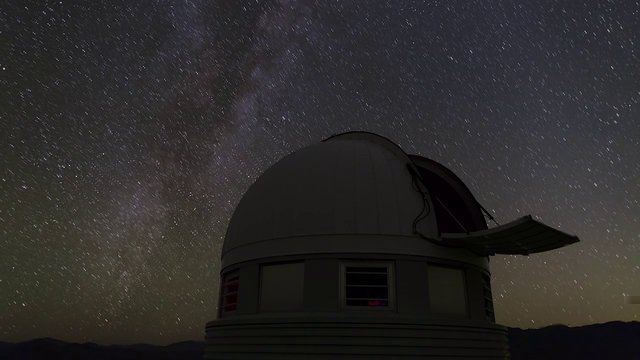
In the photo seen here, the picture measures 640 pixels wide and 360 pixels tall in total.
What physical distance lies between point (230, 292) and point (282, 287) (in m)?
2.12

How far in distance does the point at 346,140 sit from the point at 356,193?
2.96m

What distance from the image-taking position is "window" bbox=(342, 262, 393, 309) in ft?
33.5

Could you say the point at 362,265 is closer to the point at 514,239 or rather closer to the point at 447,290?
the point at 447,290

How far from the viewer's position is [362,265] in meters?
10.5

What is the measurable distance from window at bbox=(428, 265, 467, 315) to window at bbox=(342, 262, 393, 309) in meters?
1.10

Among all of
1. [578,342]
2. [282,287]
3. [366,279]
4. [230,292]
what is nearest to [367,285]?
[366,279]

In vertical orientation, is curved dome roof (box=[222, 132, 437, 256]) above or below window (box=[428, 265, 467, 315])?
above

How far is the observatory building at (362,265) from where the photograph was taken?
9.88m

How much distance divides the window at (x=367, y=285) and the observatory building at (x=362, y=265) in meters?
0.02

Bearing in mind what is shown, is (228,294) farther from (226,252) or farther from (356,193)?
(356,193)

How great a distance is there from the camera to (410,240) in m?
10.7

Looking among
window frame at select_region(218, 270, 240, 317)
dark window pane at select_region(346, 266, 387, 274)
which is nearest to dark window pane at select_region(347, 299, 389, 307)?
dark window pane at select_region(346, 266, 387, 274)

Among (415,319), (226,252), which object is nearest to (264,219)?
(226,252)

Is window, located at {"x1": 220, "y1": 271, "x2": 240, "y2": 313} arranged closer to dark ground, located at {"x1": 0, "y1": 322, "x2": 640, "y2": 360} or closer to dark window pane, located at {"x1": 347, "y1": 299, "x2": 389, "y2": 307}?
dark window pane, located at {"x1": 347, "y1": 299, "x2": 389, "y2": 307}
